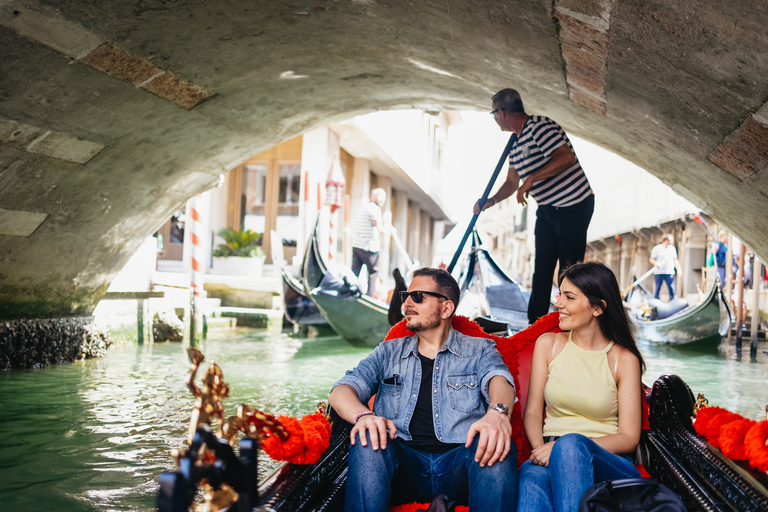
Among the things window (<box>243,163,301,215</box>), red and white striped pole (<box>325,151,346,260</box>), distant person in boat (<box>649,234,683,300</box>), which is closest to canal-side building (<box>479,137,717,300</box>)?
distant person in boat (<box>649,234,683,300</box>)

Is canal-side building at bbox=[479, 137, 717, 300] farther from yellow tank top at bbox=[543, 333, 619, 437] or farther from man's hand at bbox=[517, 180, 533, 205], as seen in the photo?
yellow tank top at bbox=[543, 333, 619, 437]

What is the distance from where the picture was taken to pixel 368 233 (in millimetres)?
6527

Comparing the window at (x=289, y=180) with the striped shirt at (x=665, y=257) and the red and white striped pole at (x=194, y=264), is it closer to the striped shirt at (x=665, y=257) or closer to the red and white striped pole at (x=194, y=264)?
the red and white striped pole at (x=194, y=264)

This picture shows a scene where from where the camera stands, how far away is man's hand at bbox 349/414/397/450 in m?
1.33

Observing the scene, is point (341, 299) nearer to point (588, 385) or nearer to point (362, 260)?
point (362, 260)

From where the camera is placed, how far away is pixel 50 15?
2158 mm

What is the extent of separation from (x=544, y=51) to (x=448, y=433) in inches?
53.0

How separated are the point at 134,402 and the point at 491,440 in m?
2.43

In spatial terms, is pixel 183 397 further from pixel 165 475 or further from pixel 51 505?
pixel 165 475

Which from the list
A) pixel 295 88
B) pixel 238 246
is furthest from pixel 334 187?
pixel 295 88

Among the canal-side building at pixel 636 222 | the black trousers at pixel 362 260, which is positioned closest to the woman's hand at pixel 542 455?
the black trousers at pixel 362 260

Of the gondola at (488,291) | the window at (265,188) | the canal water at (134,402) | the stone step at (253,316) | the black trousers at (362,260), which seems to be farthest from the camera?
the window at (265,188)

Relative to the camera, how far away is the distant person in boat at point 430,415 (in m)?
1.33

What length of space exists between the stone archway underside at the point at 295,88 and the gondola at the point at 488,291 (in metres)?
1.52
